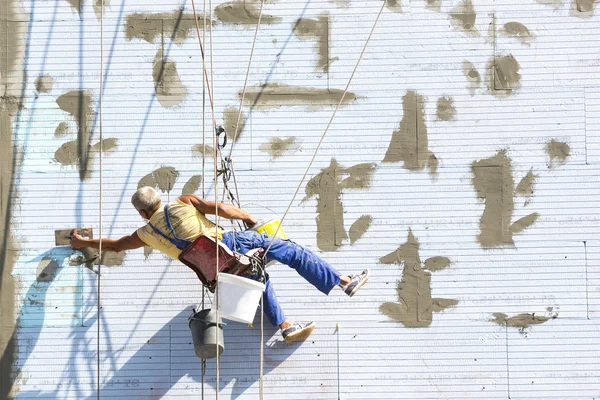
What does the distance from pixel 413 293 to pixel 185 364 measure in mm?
→ 1731

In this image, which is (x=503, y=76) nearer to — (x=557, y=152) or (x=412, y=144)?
(x=557, y=152)

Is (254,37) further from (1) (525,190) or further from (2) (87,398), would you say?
(2) (87,398)

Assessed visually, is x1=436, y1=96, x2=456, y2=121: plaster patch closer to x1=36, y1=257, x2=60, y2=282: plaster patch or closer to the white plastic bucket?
the white plastic bucket

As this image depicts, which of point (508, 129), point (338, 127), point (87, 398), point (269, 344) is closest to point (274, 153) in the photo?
point (338, 127)

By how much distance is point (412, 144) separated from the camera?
4824mm

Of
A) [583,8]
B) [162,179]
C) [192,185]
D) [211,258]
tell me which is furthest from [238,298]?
Result: [583,8]

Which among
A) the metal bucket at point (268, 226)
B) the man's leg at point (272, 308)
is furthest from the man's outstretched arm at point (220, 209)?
the man's leg at point (272, 308)

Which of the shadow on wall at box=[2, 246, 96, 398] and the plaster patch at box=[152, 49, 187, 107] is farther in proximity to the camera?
the plaster patch at box=[152, 49, 187, 107]

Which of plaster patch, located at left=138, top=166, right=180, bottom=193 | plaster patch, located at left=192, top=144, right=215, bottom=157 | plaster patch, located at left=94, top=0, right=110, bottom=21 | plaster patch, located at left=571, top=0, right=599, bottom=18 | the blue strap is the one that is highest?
plaster patch, located at left=94, top=0, right=110, bottom=21

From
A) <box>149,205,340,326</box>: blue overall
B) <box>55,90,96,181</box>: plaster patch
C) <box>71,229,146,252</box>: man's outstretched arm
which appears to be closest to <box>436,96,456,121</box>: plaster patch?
<box>149,205,340,326</box>: blue overall

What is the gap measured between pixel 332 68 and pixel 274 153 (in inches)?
30.4

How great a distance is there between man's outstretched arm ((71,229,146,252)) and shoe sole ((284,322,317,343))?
3.95 feet

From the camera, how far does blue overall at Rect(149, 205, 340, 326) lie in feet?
13.5

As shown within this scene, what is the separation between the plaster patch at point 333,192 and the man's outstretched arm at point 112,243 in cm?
124
